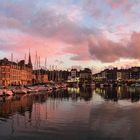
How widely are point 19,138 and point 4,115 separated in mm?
18074

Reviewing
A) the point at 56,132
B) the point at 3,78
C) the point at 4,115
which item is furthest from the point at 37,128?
the point at 3,78

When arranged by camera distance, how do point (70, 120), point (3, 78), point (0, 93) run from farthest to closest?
1. point (3, 78)
2. point (0, 93)
3. point (70, 120)

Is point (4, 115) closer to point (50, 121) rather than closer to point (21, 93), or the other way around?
point (50, 121)

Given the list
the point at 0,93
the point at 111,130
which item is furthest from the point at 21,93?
the point at 111,130

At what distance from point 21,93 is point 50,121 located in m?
68.0

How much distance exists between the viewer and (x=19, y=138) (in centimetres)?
3055

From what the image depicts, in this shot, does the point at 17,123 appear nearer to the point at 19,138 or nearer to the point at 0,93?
the point at 19,138

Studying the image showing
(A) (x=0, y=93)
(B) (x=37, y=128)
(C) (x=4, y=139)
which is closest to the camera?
(C) (x=4, y=139)

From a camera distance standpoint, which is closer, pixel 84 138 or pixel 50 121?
pixel 84 138

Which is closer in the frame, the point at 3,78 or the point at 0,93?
the point at 0,93

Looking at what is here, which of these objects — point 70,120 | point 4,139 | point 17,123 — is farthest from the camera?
point 70,120

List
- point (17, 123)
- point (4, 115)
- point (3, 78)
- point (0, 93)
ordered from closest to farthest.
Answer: point (17, 123) → point (4, 115) → point (0, 93) → point (3, 78)

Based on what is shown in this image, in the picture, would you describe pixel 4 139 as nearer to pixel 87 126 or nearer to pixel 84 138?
pixel 84 138

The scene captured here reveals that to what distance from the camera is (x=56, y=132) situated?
109 ft
